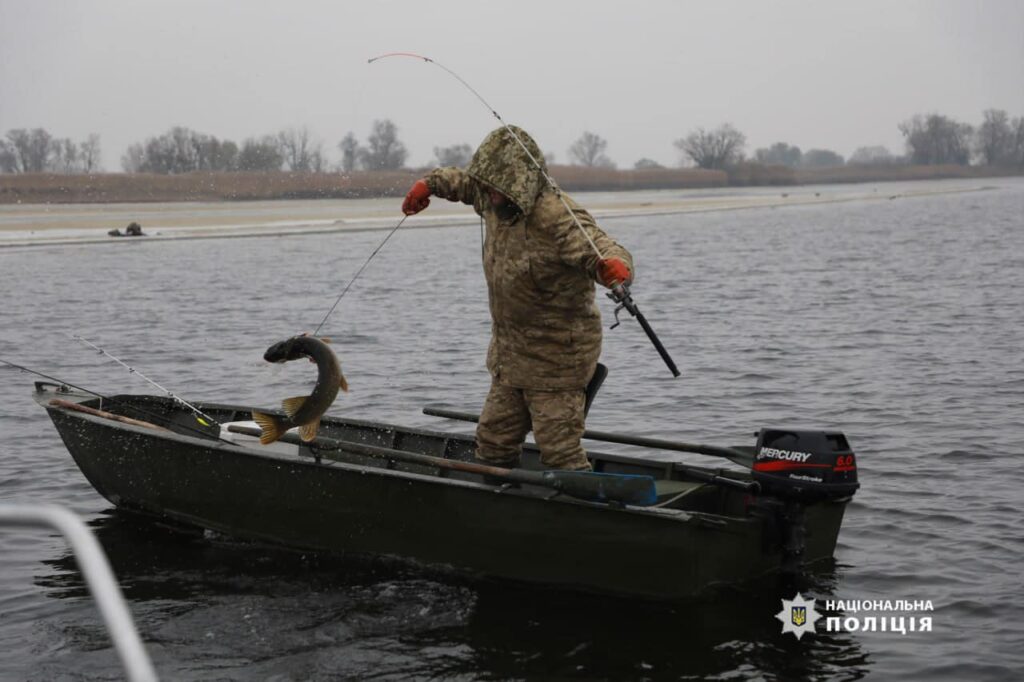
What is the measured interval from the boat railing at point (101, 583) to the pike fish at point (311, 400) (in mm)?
4500

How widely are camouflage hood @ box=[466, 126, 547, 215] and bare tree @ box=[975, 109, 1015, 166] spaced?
159 meters

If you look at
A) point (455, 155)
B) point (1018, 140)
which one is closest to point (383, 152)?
point (455, 155)

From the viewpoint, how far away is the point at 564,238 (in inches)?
253

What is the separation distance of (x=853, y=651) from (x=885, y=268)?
2217 centimetres

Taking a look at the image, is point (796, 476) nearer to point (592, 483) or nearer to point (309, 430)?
point (592, 483)

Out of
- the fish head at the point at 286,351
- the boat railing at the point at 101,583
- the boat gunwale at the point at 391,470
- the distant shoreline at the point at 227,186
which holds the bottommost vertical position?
the boat gunwale at the point at 391,470

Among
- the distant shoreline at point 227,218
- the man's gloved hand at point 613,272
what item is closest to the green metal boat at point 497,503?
the man's gloved hand at point 613,272

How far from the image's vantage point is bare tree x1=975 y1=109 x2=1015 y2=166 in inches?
6053

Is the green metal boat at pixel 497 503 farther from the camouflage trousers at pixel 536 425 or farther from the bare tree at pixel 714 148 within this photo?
the bare tree at pixel 714 148

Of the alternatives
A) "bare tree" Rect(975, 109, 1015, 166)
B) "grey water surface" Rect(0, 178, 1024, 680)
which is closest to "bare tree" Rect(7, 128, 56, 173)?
"grey water surface" Rect(0, 178, 1024, 680)

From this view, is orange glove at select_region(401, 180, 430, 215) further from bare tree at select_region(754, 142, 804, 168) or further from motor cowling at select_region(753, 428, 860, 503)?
bare tree at select_region(754, 142, 804, 168)

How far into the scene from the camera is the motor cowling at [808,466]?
618 centimetres

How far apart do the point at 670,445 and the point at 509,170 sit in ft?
6.86

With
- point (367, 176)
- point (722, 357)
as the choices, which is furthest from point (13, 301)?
point (367, 176)
